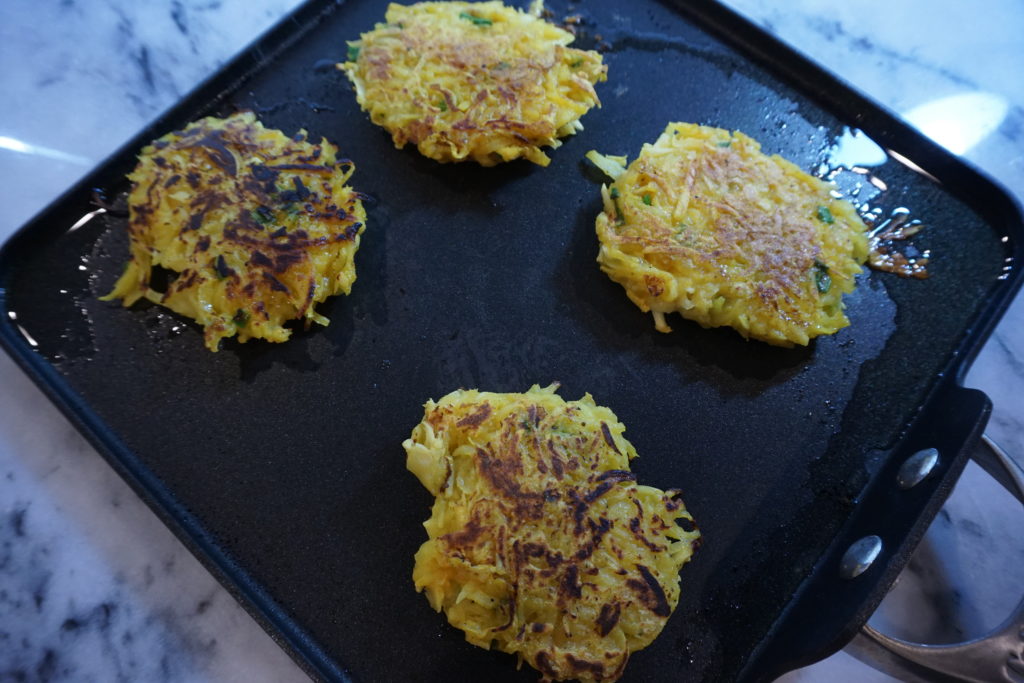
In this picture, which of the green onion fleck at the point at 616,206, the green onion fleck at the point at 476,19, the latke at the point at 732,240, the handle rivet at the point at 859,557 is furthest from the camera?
the green onion fleck at the point at 476,19

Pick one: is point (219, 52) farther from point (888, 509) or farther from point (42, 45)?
point (888, 509)

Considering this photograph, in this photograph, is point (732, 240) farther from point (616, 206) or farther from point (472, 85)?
point (472, 85)

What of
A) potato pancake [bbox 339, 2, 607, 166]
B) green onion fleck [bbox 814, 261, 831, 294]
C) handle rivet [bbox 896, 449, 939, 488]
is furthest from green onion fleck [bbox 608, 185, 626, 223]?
handle rivet [bbox 896, 449, 939, 488]

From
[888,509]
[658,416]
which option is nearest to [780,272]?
[658,416]

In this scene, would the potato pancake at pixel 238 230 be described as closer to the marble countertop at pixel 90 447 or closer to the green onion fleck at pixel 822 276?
the marble countertop at pixel 90 447

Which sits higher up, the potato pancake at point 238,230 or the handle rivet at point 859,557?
the potato pancake at point 238,230

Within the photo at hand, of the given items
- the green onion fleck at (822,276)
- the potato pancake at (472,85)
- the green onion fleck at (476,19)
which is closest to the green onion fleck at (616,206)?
the potato pancake at (472,85)
